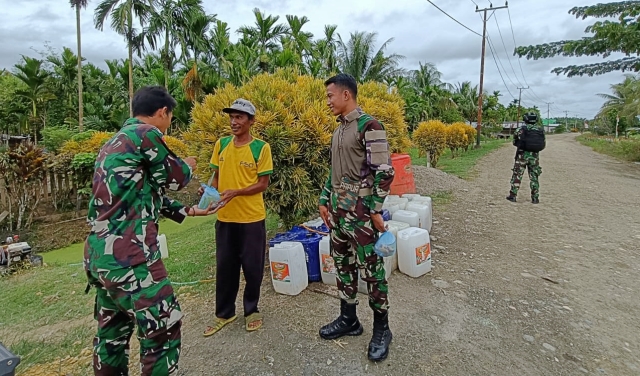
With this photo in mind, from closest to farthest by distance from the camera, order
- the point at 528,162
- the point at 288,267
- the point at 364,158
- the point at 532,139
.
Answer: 1. the point at 364,158
2. the point at 288,267
3. the point at 532,139
4. the point at 528,162

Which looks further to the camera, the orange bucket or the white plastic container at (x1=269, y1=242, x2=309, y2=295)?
the orange bucket

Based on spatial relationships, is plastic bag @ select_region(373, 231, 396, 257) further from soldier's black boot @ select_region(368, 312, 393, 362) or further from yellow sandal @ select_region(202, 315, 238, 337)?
yellow sandal @ select_region(202, 315, 238, 337)

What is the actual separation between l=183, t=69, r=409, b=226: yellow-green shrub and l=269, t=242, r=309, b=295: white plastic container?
3.31ft

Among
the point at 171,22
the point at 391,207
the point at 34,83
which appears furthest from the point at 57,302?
the point at 34,83

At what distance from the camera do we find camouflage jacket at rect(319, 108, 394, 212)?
96.2 inches

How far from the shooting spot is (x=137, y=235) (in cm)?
185

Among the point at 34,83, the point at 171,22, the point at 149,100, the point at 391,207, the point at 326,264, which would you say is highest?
the point at 171,22

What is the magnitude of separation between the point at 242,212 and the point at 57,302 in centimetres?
282

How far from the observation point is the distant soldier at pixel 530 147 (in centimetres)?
749

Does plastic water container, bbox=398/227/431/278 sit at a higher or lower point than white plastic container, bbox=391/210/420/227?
lower

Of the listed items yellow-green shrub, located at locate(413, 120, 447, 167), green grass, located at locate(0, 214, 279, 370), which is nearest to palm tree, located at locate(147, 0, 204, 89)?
yellow-green shrub, located at locate(413, 120, 447, 167)

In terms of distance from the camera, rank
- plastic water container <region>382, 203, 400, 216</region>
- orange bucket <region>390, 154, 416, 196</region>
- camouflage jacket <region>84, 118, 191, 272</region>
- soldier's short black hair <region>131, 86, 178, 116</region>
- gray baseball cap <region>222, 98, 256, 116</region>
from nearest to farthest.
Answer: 1. camouflage jacket <region>84, 118, 191, 272</region>
2. soldier's short black hair <region>131, 86, 178, 116</region>
3. gray baseball cap <region>222, 98, 256, 116</region>
4. plastic water container <region>382, 203, 400, 216</region>
5. orange bucket <region>390, 154, 416, 196</region>

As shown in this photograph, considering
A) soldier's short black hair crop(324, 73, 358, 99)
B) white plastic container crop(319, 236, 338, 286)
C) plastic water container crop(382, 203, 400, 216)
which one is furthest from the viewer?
plastic water container crop(382, 203, 400, 216)

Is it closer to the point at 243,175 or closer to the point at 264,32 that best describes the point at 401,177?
the point at 243,175
